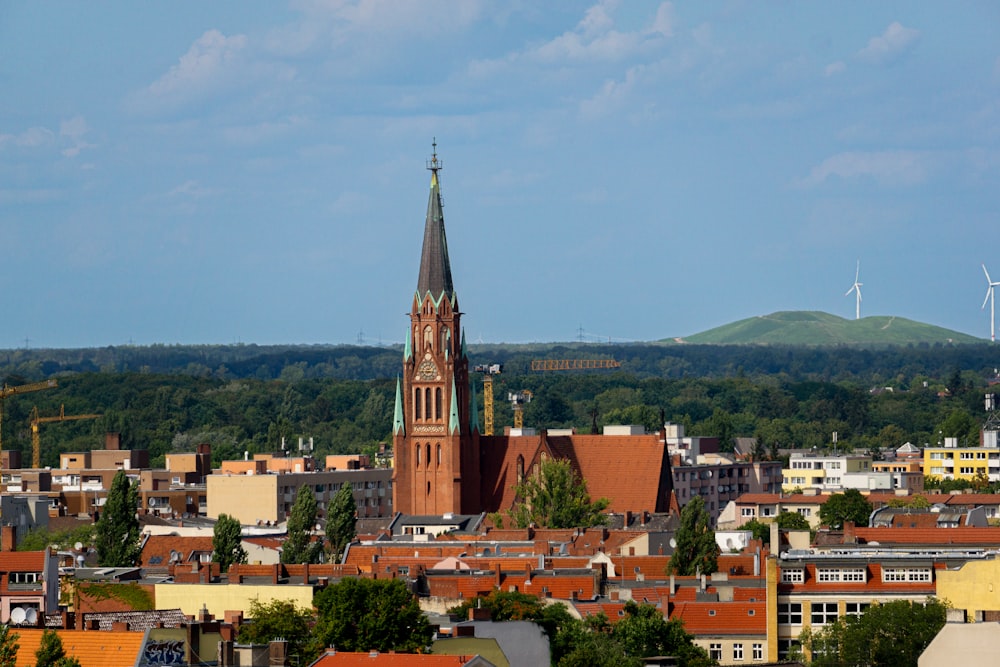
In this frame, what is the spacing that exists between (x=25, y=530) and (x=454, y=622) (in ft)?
299

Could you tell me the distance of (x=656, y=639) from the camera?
82.4 metres

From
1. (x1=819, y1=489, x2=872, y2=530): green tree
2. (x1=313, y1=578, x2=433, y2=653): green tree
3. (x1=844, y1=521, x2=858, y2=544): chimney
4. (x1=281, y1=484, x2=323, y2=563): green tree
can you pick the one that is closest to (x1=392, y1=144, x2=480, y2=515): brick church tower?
(x1=281, y1=484, x2=323, y2=563): green tree

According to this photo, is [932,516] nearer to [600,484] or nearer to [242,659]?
[600,484]

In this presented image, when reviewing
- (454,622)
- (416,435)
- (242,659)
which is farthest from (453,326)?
(242,659)

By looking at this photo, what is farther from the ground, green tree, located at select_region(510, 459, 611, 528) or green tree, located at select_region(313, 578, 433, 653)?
green tree, located at select_region(510, 459, 611, 528)

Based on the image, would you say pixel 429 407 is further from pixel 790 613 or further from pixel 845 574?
pixel 790 613

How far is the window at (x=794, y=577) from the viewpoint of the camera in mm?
95938

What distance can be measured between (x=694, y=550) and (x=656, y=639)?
34572mm

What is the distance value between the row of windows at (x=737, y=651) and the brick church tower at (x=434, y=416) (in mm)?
75714

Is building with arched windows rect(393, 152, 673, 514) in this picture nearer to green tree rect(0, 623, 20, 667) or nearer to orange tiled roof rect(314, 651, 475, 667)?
orange tiled roof rect(314, 651, 475, 667)

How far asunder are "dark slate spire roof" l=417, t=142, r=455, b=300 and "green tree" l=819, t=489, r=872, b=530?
89.3ft

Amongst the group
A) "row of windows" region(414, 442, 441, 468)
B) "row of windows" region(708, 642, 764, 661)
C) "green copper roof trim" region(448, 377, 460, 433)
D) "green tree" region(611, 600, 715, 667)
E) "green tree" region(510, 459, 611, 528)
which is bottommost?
"row of windows" region(708, 642, 764, 661)

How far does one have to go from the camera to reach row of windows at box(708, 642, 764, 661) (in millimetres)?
91062

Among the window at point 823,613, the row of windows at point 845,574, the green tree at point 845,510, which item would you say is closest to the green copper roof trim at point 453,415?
the green tree at point 845,510
